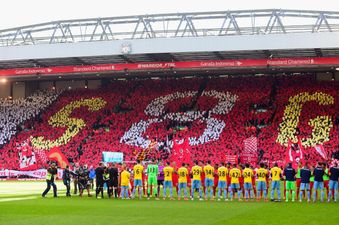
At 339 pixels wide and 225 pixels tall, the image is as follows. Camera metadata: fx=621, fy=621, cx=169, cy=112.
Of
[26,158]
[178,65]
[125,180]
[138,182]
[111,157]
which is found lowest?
[138,182]

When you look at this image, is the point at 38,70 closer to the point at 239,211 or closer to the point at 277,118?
the point at 277,118

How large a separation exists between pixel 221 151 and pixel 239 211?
28.7 m

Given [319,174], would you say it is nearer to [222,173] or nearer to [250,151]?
[222,173]

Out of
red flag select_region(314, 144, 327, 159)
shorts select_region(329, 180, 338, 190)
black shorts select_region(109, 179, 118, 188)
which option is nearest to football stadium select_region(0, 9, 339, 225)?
red flag select_region(314, 144, 327, 159)

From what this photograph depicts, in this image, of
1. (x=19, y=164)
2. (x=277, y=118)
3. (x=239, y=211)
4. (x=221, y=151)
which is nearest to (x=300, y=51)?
(x=277, y=118)

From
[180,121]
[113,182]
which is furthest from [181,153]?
[113,182]

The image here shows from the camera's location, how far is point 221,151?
50875 millimetres

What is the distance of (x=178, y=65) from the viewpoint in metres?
52.8

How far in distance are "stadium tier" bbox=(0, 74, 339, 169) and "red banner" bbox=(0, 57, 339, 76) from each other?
531cm

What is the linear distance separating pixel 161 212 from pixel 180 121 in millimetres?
34210

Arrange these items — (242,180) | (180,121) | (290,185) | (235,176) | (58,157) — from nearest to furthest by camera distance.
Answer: (290,185)
(235,176)
(242,180)
(58,157)
(180,121)

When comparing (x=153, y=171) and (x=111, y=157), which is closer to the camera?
(x=153, y=171)

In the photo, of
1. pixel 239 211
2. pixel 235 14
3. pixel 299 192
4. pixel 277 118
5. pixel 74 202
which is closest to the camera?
pixel 239 211

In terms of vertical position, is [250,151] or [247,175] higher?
[250,151]
